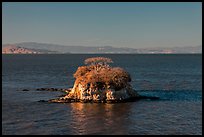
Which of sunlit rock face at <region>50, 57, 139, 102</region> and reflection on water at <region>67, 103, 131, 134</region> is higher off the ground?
sunlit rock face at <region>50, 57, 139, 102</region>

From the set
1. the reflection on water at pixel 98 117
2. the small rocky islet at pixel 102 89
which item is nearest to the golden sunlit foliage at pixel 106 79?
the small rocky islet at pixel 102 89

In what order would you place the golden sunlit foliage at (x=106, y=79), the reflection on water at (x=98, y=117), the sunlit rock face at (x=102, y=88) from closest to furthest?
the reflection on water at (x=98, y=117)
the sunlit rock face at (x=102, y=88)
the golden sunlit foliage at (x=106, y=79)

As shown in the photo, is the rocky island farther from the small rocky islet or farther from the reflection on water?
the reflection on water

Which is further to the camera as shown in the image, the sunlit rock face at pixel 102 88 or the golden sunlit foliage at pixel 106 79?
the golden sunlit foliage at pixel 106 79

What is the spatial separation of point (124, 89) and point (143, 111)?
1189 cm

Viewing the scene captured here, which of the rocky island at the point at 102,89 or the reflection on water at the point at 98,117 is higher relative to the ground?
the rocky island at the point at 102,89

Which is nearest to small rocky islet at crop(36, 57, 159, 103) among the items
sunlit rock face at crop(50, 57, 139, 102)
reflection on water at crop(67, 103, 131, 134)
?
sunlit rock face at crop(50, 57, 139, 102)

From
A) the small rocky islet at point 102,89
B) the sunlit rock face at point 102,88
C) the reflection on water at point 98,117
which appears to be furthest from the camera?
the sunlit rock face at point 102,88

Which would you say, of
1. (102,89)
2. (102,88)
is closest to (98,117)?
(102,89)

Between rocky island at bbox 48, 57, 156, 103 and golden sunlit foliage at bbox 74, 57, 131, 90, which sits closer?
rocky island at bbox 48, 57, 156, 103

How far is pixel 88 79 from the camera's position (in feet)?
221

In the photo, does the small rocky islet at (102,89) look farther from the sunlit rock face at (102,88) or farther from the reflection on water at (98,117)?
the reflection on water at (98,117)

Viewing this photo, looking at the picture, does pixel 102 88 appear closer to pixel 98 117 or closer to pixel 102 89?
pixel 102 89

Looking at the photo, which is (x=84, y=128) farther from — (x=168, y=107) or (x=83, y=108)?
(x=168, y=107)
